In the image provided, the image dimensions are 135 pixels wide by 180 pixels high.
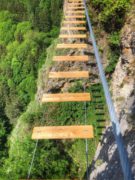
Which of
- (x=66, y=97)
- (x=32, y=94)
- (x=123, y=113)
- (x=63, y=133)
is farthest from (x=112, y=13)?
(x=32, y=94)

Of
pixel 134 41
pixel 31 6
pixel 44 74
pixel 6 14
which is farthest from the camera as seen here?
pixel 6 14

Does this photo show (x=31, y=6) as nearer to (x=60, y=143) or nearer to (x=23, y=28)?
(x=23, y=28)

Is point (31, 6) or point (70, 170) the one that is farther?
point (31, 6)

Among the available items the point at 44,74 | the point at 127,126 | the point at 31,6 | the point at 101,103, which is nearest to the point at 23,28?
the point at 31,6

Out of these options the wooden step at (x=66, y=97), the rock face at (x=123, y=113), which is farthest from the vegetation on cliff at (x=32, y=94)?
the wooden step at (x=66, y=97)

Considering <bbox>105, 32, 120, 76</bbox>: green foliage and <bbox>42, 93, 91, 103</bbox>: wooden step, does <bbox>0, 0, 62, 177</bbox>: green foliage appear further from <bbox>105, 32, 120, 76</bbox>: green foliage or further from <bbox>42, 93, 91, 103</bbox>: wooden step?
<bbox>42, 93, 91, 103</bbox>: wooden step

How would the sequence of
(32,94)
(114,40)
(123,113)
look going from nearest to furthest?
(123,113) < (114,40) < (32,94)

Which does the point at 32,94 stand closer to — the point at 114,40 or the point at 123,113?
the point at 114,40
